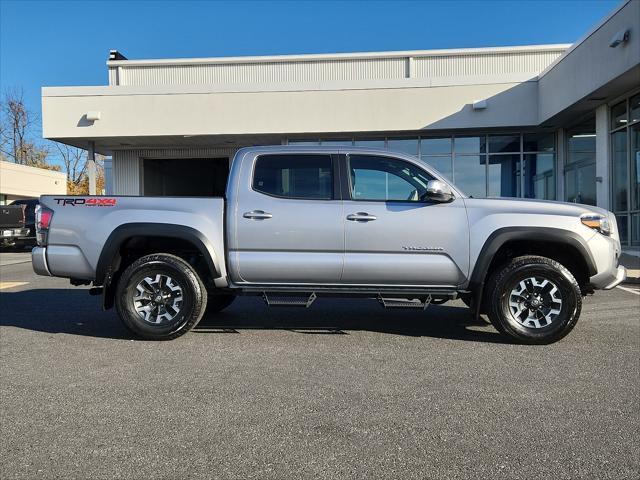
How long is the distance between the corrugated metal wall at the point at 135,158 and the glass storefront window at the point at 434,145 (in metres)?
8.34

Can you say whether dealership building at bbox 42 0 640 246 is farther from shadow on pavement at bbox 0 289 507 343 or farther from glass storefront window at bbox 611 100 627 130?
shadow on pavement at bbox 0 289 507 343

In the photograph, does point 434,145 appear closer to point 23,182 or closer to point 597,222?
point 597,222

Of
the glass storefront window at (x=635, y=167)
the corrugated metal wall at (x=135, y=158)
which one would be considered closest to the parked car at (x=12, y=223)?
the corrugated metal wall at (x=135, y=158)

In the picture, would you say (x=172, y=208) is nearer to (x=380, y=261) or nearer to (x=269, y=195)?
(x=269, y=195)

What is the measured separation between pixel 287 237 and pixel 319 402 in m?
2.13

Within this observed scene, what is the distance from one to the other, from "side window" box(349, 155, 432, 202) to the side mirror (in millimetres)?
236

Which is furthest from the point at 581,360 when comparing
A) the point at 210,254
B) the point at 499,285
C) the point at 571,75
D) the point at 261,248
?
the point at 571,75

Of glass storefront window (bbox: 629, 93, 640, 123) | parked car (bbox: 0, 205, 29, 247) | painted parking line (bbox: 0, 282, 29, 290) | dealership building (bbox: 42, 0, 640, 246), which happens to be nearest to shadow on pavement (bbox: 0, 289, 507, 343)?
painted parking line (bbox: 0, 282, 29, 290)

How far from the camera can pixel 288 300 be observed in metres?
5.62

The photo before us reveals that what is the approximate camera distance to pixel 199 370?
4664mm

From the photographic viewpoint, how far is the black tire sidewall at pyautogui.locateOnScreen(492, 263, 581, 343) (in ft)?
17.7

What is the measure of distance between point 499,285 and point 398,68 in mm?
17419

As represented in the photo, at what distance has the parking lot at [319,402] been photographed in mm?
2992

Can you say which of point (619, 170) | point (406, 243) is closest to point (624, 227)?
point (619, 170)
